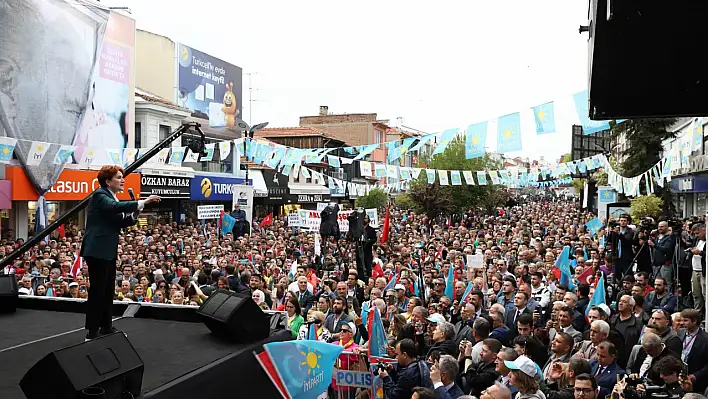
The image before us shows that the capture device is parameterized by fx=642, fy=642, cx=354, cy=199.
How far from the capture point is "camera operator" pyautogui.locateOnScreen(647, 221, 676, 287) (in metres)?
11.5

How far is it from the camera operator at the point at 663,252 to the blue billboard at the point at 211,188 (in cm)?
2402

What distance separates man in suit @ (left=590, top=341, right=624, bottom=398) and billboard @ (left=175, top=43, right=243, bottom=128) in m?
35.7

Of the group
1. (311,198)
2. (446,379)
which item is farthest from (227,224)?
(311,198)

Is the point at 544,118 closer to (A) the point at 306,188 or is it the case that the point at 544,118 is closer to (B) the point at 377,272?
(B) the point at 377,272

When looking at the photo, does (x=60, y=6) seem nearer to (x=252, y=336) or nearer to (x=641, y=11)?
(x=252, y=336)

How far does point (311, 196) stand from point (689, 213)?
24.7 meters

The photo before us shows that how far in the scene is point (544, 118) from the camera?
13.2 meters

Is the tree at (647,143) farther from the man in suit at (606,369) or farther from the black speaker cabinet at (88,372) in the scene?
the black speaker cabinet at (88,372)

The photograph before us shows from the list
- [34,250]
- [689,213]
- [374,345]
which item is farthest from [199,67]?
[374,345]

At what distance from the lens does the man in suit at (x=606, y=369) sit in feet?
18.8

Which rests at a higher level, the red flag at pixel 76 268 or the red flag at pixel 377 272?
the red flag at pixel 76 268

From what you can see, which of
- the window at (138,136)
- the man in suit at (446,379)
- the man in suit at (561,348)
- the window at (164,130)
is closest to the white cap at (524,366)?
the man in suit at (446,379)

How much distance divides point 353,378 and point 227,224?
14.5 m

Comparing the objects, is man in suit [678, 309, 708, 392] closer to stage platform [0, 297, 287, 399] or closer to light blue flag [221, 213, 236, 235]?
stage platform [0, 297, 287, 399]
